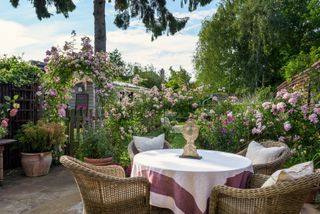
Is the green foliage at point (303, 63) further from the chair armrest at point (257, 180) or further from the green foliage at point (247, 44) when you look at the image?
the green foliage at point (247, 44)

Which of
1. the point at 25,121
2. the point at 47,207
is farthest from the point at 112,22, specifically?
the point at 47,207

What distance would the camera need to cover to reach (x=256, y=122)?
4.89 meters

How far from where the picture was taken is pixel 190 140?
301 centimetres

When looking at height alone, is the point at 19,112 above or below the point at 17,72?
below

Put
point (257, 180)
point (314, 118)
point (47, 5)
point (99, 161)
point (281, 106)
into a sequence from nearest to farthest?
point (257, 180) < point (314, 118) < point (281, 106) < point (99, 161) < point (47, 5)

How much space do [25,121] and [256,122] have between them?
4.09m

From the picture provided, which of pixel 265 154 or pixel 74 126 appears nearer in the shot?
pixel 265 154

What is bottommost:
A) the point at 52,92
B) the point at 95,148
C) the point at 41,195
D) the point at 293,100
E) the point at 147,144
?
the point at 41,195

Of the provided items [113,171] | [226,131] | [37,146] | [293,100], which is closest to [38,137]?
[37,146]

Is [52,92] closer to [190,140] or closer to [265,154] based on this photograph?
[190,140]

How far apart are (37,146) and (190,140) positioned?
3.17 metres

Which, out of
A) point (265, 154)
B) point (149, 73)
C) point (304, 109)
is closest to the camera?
point (265, 154)

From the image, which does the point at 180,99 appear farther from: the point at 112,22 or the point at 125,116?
the point at 112,22

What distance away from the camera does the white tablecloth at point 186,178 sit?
2348mm
